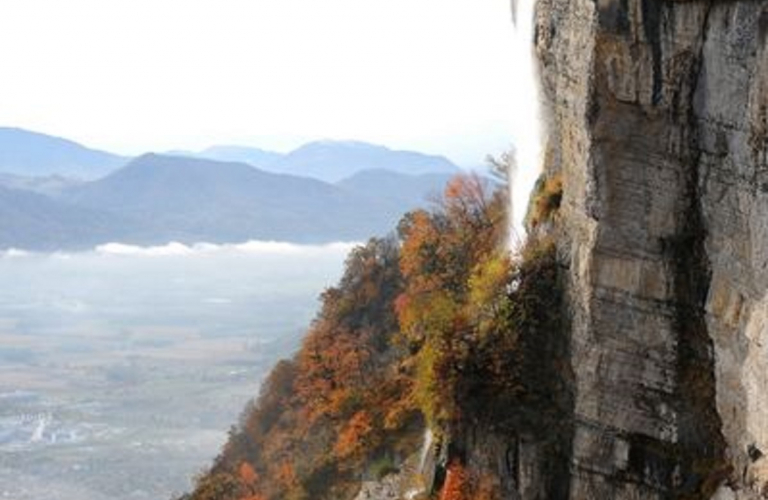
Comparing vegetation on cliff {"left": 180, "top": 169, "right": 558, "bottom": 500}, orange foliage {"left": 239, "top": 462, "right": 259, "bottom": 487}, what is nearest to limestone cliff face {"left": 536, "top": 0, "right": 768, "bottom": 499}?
vegetation on cliff {"left": 180, "top": 169, "right": 558, "bottom": 500}

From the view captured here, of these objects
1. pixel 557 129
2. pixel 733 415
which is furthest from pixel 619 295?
pixel 557 129

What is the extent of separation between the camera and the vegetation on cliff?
31578mm

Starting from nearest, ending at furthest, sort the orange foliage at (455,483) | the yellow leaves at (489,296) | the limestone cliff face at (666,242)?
the limestone cliff face at (666,242), the orange foliage at (455,483), the yellow leaves at (489,296)

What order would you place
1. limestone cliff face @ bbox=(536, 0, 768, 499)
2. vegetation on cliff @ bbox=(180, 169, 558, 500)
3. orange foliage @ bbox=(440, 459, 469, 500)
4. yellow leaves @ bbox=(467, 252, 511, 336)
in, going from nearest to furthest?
limestone cliff face @ bbox=(536, 0, 768, 499), vegetation on cliff @ bbox=(180, 169, 558, 500), orange foliage @ bbox=(440, 459, 469, 500), yellow leaves @ bbox=(467, 252, 511, 336)

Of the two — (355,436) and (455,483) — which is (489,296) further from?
(355,436)

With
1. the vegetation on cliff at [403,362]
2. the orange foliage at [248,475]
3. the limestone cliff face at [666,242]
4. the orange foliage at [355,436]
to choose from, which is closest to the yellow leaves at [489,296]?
the vegetation on cliff at [403,362]

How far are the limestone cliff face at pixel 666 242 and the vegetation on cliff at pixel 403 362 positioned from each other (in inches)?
97.6

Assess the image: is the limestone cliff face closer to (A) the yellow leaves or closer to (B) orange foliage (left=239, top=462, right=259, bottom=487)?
(A) the yellow leaves

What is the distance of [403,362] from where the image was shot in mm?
45750

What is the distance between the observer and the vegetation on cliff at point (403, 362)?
31578mm

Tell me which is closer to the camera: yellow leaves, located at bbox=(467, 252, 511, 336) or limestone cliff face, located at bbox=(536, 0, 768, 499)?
limestone cliff face, located at bbox=(536, 0, 768, 499)

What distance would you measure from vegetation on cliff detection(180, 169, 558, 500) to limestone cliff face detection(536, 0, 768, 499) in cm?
248

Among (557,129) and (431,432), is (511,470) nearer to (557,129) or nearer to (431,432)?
(431,432)

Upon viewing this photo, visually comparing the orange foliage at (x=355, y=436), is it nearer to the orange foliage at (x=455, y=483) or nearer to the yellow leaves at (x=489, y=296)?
the orange foliage at (x=455, y=483)
